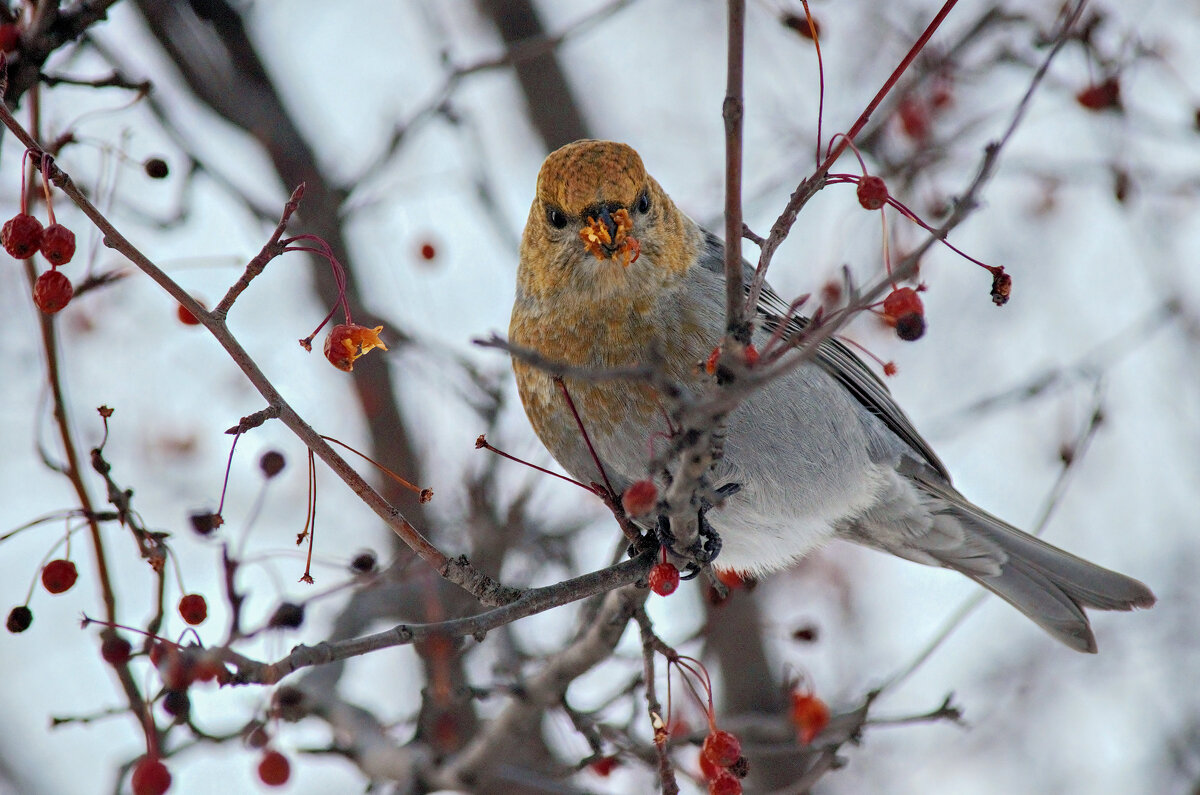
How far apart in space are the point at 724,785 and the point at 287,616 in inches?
48.2

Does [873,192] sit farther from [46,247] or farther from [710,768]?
[46,247]

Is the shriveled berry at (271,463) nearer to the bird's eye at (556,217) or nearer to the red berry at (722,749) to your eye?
the red berry at (722,749)

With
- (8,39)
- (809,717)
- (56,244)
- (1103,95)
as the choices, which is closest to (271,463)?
(56,244)

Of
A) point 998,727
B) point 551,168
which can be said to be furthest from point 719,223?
point 998,727

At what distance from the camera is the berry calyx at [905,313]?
2131 millimetres

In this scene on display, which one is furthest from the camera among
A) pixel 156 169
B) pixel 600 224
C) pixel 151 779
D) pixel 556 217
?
pixel 556 217

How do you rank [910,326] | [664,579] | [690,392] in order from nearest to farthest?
[910,326] → [664,579] → [690,392]

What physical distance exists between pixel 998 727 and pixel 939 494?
362cm

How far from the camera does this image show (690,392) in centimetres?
327

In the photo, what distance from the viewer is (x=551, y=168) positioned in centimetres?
363

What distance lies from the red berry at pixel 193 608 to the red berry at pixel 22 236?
0.81 metres

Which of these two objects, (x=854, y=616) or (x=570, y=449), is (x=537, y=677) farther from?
(x=854, y=616)

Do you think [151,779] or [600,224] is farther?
[600,224]

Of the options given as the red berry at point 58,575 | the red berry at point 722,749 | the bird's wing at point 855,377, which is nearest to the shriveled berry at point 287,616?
the red berry at point 58,575
